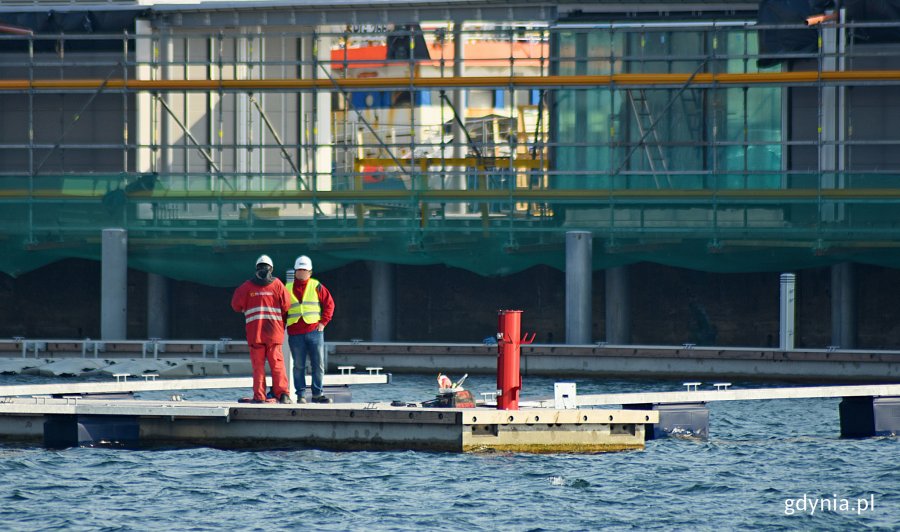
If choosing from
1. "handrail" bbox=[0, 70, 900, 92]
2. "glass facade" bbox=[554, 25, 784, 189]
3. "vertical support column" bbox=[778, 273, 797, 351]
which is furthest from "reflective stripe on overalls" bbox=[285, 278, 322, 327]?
"handrail" bbox=[0, 70, 900, 92]

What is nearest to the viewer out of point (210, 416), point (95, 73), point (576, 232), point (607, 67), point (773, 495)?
point (773, 495)

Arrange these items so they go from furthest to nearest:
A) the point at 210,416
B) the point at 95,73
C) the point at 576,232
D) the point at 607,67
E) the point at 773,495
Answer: the point at 95,73 < the point at 607,67 < the point at 576,232 < the point at 210,416 < the point at 773,495

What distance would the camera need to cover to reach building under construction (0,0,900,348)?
3494cm

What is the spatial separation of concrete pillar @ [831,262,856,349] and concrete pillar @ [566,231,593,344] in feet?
15.8

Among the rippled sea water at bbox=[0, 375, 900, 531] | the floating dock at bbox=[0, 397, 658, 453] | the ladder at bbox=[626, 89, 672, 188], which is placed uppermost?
the ladder at bbox=[626, 89, 672, 188]

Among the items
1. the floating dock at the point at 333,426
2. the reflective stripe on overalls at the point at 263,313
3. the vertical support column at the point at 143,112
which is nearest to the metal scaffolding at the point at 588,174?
the vertical support column at the point at 143,112

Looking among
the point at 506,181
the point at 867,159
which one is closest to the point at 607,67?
the point at 506,181

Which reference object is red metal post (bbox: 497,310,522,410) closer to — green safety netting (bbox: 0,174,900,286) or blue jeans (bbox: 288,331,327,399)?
blue jeans (bbox: 288,331,327,399)

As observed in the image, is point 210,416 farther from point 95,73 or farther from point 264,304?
point 95,73

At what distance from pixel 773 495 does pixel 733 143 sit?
57.1ft

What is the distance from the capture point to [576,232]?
1384 inches

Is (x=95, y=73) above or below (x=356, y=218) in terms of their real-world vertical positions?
above

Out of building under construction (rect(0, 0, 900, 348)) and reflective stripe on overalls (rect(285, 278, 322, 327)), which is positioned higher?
building under construction (rect(0, 0, 900, 348))

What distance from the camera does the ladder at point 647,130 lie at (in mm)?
35812
